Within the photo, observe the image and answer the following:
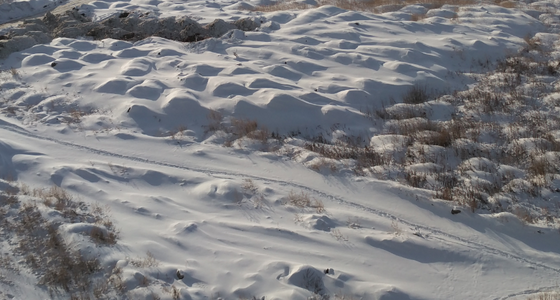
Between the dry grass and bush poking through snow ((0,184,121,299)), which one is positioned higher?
the dry grass

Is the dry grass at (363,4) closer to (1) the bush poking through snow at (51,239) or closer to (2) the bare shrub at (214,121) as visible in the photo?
(2) the bare shrub at (214,121)

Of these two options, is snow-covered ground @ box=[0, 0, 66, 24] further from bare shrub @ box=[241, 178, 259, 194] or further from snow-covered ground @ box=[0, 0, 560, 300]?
bare shrub @ box=[241, 178, 259, 194]

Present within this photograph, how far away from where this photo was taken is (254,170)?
22.5 ft

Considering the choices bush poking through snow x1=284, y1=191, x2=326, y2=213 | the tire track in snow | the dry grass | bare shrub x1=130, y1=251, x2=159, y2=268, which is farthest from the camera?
the dry grass

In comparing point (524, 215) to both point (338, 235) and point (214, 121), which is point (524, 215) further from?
point (214, 121)

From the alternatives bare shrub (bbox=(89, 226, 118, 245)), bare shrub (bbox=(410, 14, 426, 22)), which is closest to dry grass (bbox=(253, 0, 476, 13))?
bare shrub (bbox=(410, 14, 426, 22))

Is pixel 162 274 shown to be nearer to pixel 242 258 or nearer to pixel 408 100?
Result: pixel 242 258

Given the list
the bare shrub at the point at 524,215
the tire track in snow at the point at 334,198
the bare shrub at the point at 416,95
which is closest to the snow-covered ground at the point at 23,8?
the tire track in snow at the point at 334,198

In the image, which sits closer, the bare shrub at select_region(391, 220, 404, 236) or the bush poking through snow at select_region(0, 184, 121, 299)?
the bush poking through snow at select_region(0, 184, 121, 299)

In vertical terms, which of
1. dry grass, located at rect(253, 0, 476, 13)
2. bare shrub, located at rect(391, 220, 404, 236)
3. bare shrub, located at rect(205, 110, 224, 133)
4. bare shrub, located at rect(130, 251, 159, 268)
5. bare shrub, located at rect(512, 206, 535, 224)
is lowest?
bare shrub, located at rect(130, 251, 159, 268)

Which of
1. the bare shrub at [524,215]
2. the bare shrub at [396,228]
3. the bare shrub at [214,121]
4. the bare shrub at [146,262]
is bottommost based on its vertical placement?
the bare shrub at [146,262]

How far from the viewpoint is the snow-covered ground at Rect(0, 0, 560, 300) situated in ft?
15.5

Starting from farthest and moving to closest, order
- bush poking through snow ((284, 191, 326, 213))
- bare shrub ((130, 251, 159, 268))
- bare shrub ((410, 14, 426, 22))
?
bare shrub ((410, 14, 426, 22))
bush poking through snow ((284, 191, 326, 213))
bare shrub ((130, 251, 159, 268))

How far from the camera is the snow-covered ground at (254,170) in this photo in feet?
15.5
